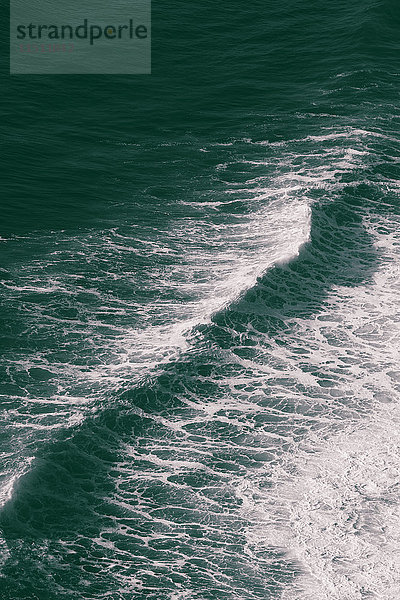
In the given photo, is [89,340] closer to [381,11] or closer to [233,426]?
[233,426]

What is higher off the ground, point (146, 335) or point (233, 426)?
point (146, 335)

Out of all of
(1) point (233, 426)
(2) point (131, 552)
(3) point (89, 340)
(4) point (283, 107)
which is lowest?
(2) point (131, 552)

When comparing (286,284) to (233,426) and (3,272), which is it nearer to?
(233,426)

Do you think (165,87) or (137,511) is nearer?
(137,511)

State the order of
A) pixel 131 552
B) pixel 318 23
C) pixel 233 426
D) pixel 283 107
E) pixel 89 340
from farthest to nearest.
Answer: pixel 318 23, pixel 283 107, pixel 89 340, pixel 233 426, pixel 131 552

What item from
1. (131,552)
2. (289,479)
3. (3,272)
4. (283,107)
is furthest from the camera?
(283,107)

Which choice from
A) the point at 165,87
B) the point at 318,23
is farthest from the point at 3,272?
the point at 318,23
